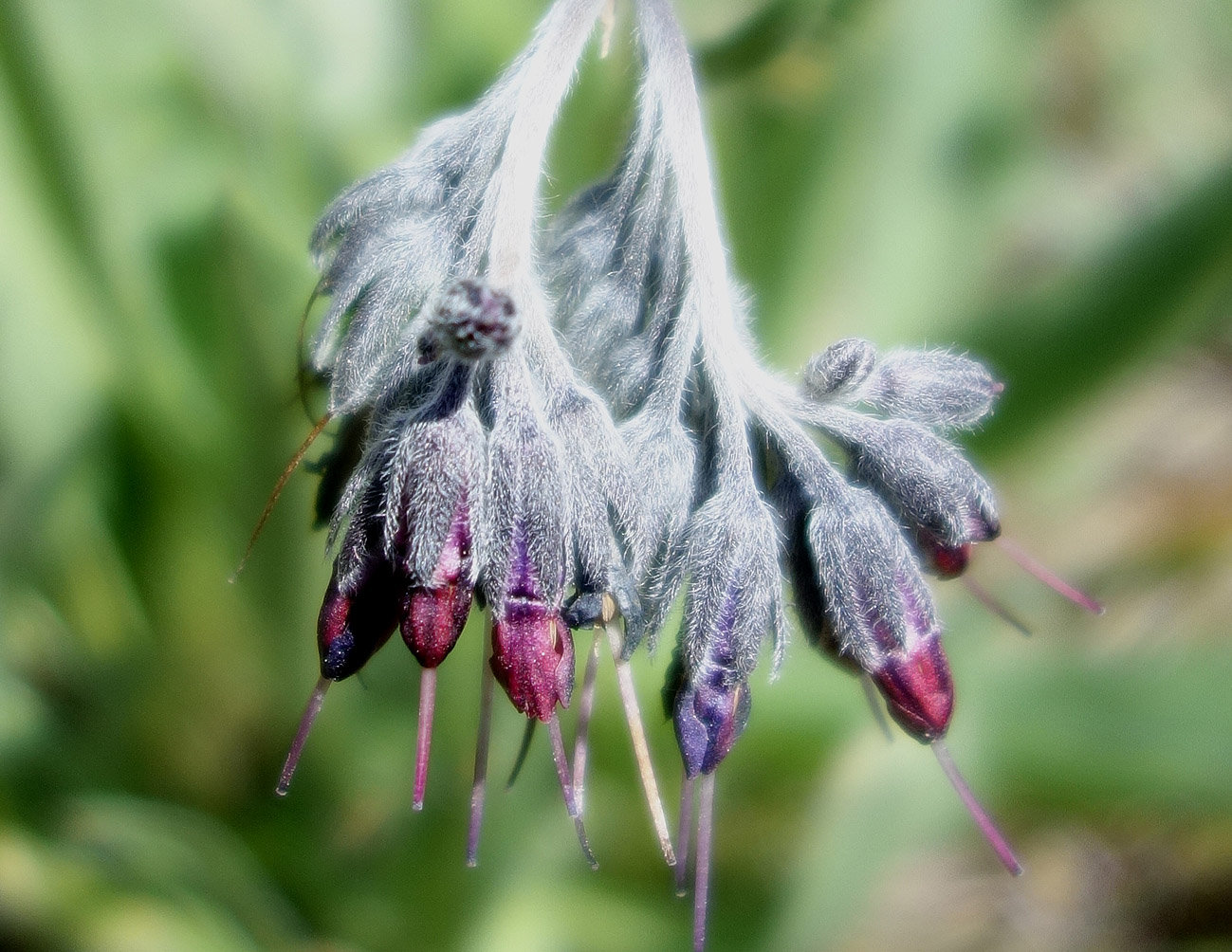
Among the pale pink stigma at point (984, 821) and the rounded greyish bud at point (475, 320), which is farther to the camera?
the pale pink stigma at point (984, 821)

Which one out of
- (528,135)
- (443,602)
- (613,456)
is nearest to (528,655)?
(443,602)

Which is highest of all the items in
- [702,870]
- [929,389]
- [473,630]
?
[929,389]

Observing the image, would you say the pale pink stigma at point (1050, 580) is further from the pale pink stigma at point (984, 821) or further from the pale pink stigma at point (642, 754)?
the pale pink stigma at point (642, 754)

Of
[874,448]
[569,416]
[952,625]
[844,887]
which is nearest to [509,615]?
[569,416]

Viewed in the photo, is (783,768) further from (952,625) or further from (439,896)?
(439,896)

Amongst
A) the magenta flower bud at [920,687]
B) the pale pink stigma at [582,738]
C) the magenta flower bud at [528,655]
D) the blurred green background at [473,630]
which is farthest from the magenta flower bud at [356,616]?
the blurred green background at [473,630]

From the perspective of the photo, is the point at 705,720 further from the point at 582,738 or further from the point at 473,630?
the point at 473,630
